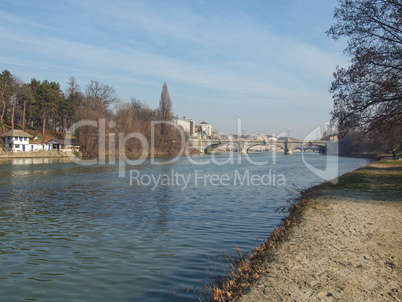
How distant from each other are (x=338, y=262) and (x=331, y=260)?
0.14 m

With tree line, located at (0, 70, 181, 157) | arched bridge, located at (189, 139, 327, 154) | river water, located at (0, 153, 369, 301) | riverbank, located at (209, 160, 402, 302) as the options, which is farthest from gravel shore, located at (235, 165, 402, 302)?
arched bridge, located at (189, 139, 327, 154)

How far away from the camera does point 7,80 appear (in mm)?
72812

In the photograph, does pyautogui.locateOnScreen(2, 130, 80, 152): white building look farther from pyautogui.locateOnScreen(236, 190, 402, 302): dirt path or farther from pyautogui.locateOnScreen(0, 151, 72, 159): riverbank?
pyautogui.locateOnScreen(236, 190, 402, 302): dirt path

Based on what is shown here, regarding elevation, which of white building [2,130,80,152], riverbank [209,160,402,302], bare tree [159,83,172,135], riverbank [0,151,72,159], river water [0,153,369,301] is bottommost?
river water [0,153,369,301]

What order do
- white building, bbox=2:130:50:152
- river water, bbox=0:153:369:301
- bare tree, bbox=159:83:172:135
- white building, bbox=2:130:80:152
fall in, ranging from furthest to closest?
bare tree, bbox=159:83:172:135 → white building, bbox=2:130:80:152 → white building, bbox=2:130:50:152 → river water, bbox=0:153:369:301

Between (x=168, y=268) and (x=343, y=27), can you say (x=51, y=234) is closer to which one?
(x=168, y=268)

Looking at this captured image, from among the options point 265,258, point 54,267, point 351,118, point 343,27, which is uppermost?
point 343,27

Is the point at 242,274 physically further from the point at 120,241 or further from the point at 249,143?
the point at 249,143

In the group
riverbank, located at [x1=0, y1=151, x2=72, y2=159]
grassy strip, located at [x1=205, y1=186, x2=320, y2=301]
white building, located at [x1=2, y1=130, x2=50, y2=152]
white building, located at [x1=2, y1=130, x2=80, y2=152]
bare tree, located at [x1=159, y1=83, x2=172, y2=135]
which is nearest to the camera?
grassy strip, located at [x1=205, y1=186, x2=320, y2=301]

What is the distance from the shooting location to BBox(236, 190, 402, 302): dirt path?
16.1 ft

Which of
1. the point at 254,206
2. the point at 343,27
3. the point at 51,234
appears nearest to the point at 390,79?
the point at 343,27

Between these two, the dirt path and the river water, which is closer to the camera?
the dirt path

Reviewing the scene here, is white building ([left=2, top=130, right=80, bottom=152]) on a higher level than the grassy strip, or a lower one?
higher

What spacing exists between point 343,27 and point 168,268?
17.0 m
